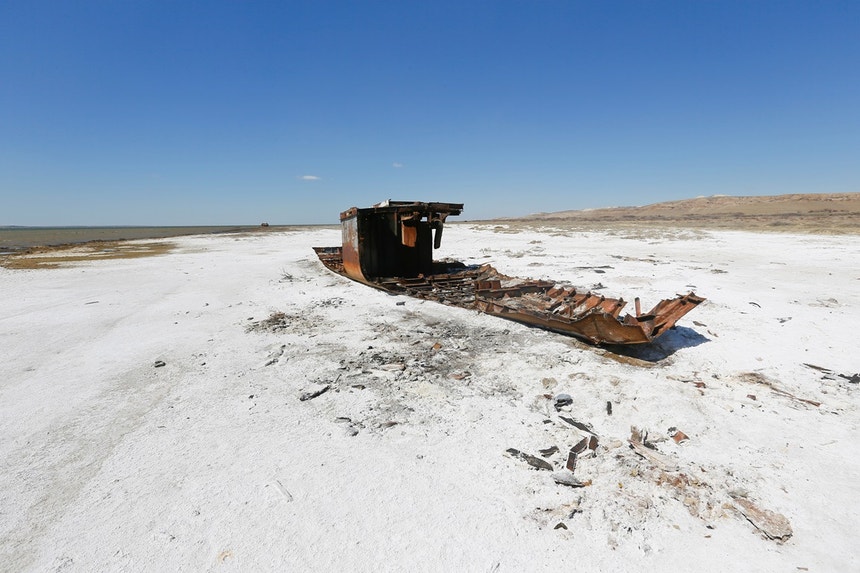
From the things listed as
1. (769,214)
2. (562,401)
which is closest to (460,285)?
(562,401)

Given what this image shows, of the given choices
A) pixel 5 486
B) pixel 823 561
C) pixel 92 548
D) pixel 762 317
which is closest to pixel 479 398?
pixel 823 561

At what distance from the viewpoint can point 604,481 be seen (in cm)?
283

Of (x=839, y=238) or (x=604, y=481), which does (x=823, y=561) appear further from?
(x=839, y=238)

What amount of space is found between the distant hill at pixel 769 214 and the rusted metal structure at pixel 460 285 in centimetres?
2492

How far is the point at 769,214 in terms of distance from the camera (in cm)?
4147

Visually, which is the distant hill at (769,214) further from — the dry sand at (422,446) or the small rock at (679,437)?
the small rock at (679,437)

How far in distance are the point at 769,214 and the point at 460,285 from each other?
160 feet

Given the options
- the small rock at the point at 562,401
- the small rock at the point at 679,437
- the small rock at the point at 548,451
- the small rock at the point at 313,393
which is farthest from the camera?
the small rock at the point at 313,393

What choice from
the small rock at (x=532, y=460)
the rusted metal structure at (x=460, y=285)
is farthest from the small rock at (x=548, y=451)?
the rusted metal structure at (x=460, y=285)

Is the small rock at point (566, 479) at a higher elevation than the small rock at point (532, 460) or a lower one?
lower

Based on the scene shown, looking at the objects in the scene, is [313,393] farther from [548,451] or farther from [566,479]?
[566,479]

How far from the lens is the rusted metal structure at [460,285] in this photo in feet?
17.5

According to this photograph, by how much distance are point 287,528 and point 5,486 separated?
7.70 feet

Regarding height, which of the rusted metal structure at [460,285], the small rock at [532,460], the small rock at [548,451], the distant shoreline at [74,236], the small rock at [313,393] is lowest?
the small rock at [532,460]
